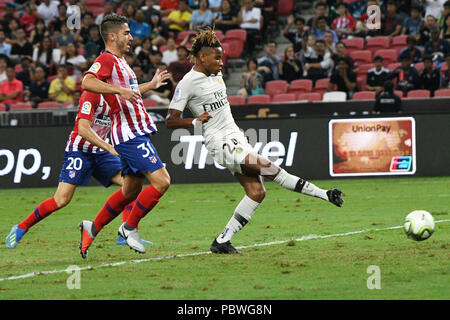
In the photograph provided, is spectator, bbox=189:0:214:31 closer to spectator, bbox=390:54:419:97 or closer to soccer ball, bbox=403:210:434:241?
spectator, bbox=390:54:419:97

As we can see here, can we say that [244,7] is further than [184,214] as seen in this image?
Yes

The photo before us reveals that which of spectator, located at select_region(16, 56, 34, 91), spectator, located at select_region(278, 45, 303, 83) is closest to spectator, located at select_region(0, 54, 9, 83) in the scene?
spectator, located at select_region(16, 56, 34, 91)

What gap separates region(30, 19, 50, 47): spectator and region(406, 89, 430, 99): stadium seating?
432 inches

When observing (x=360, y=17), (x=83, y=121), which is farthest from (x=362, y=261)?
(x=360, y=17)

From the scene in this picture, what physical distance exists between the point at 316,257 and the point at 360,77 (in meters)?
12.9

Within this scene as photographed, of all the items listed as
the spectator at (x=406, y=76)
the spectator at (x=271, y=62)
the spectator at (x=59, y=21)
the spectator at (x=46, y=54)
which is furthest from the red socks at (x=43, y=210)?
the spectator at (x=59, y=21)

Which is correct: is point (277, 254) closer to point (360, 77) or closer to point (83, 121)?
point (83, 121)

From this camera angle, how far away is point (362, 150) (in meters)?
17.0

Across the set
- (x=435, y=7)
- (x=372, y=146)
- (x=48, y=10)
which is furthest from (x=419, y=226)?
(x=48, y=10)

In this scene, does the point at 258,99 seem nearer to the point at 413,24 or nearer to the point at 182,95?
the point at 413,24

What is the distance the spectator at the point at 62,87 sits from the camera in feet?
72.1

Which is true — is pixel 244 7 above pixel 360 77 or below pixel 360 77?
above

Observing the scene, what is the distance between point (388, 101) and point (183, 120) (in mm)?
10119

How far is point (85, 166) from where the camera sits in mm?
9492
